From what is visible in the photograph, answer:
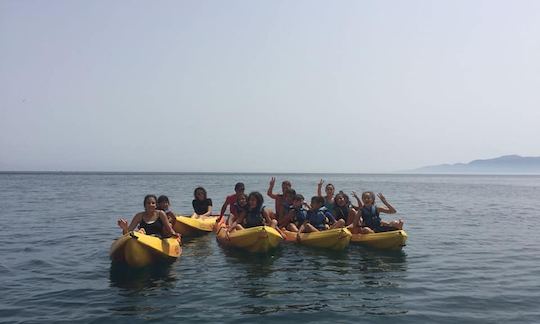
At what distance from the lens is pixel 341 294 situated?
894 cm

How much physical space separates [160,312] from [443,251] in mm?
9683

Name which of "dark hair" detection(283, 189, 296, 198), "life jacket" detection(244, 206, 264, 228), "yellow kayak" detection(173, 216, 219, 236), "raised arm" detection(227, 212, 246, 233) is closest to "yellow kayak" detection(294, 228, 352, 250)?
"life jacket" detection(244, 206, 264, 228)

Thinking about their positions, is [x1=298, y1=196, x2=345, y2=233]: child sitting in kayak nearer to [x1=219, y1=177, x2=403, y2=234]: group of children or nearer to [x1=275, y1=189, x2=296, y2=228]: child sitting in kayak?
[x1=219, y1=177, x2=403, y2=234]: group of children

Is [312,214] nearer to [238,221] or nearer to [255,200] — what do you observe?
[255,200]

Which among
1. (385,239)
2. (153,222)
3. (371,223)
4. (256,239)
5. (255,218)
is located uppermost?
(153,222)

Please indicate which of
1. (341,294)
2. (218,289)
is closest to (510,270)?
(341,294)

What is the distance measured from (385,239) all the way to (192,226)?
691 centimetres

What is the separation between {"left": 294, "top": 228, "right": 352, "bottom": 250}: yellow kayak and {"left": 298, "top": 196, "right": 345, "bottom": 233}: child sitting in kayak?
0.45 m

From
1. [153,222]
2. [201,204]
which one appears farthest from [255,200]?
[201,204]

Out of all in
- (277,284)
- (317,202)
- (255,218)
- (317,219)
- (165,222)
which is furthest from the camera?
(317,219)

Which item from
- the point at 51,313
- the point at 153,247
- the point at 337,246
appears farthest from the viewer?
the point at 337,246

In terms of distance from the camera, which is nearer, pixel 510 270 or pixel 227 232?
pixel 510 270

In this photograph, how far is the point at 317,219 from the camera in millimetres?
13797

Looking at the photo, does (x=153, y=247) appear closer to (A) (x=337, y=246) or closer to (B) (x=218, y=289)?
(B) (x=218, y=289)
